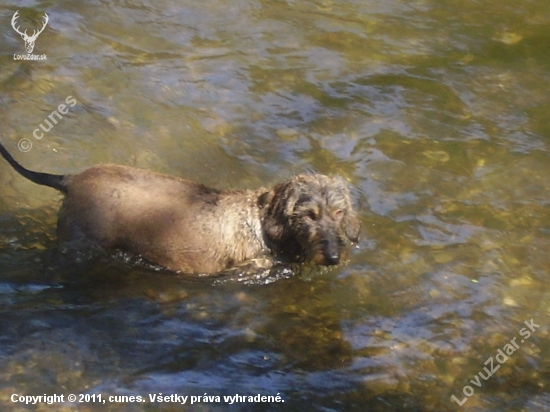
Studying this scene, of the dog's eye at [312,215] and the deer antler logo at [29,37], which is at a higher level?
the deer antler logo at [29,37]

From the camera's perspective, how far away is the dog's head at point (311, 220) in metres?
5.70

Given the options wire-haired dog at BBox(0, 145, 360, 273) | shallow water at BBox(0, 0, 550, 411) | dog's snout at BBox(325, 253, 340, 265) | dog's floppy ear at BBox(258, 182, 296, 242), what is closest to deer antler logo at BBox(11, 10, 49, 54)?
shallow water at BBox(0, 0, 550, 411)

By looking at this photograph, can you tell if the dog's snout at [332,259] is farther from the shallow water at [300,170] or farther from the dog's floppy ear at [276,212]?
the dog's floppy ear at [276,212]

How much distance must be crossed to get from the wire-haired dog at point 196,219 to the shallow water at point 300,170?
0.80 feet

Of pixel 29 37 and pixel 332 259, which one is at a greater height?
pixel 29 37

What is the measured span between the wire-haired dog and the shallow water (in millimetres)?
245

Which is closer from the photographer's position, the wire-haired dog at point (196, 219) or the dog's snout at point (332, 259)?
the dog's snout at point (332, 259)

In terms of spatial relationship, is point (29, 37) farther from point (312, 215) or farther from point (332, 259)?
point (332, 259)

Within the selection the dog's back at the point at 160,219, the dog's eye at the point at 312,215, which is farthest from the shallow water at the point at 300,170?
the dog's eye at the point at 312,215

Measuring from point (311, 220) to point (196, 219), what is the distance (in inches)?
37.9

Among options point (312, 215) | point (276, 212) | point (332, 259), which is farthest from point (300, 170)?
point (332, 259)

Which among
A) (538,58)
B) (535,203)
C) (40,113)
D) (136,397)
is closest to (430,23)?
(538,58)

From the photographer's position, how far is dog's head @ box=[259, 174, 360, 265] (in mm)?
5703

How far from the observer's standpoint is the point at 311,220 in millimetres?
5766
